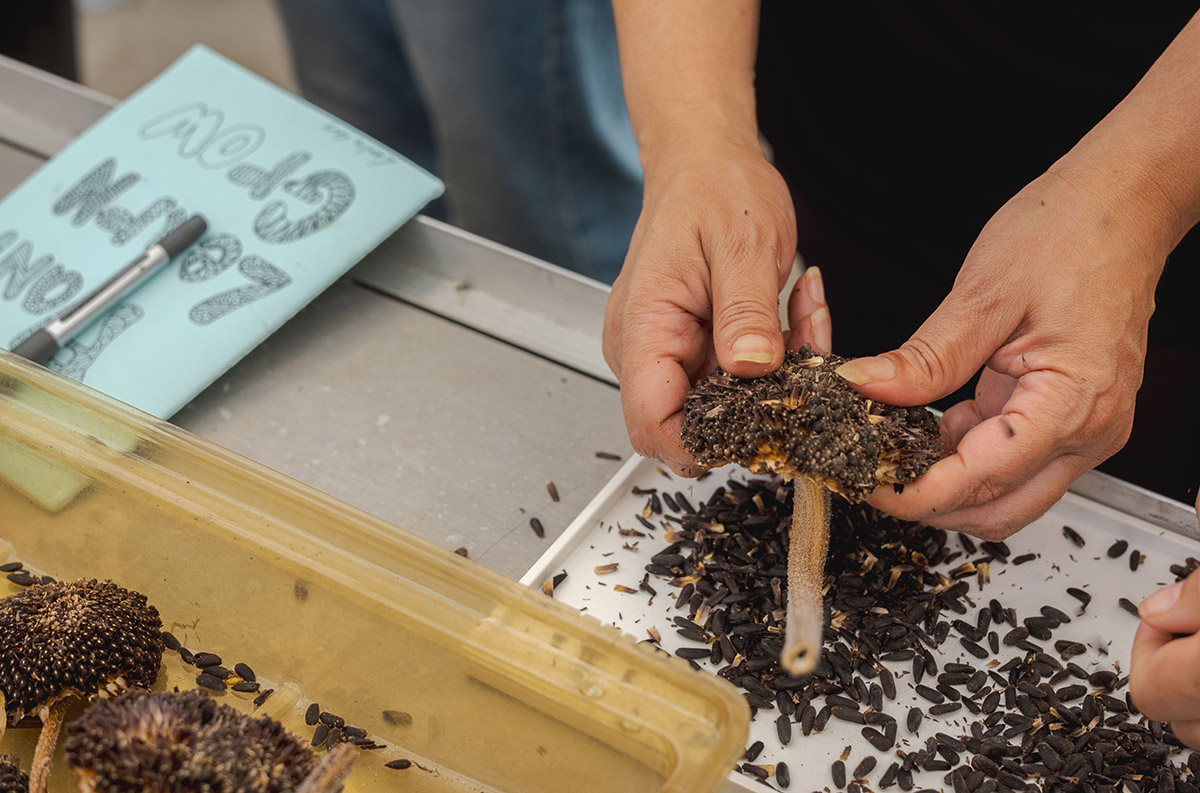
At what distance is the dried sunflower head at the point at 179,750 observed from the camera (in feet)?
2.68

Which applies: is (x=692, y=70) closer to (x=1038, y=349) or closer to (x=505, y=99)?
(x=1038, y=349)

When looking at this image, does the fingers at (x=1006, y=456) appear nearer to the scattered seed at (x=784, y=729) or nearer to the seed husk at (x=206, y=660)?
the scattered seed at (x=784, y=729)

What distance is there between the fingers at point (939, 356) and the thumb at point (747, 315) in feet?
0.30

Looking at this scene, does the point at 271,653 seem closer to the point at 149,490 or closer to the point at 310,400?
the point at 149,490

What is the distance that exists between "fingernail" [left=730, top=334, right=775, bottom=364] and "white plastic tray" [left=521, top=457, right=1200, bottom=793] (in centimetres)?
32

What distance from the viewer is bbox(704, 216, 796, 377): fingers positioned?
1121 millimetres

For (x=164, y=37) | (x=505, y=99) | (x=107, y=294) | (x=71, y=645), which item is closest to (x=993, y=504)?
(x=71, y=645)

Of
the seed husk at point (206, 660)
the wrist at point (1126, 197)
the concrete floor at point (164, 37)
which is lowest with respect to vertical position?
the seed husk at point (206, 660)

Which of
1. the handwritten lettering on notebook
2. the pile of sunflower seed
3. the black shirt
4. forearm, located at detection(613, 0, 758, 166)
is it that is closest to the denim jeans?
the handwritten lettering on notebook

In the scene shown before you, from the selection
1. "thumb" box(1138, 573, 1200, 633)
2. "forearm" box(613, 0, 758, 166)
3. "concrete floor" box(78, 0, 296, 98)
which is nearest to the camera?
"thumb" box(1138, 573, 1200, 633)

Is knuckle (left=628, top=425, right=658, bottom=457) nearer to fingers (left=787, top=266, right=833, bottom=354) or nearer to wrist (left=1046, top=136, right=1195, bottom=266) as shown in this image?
fingers (left=787, top=266, right=833, bottom=354)

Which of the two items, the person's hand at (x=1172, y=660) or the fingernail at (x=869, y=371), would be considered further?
the fingernail at (x=869, y=371)

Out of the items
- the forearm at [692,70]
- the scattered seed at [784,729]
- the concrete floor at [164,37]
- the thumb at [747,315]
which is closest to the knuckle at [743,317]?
the thumb at [747,315]

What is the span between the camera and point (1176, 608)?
3.07ft
